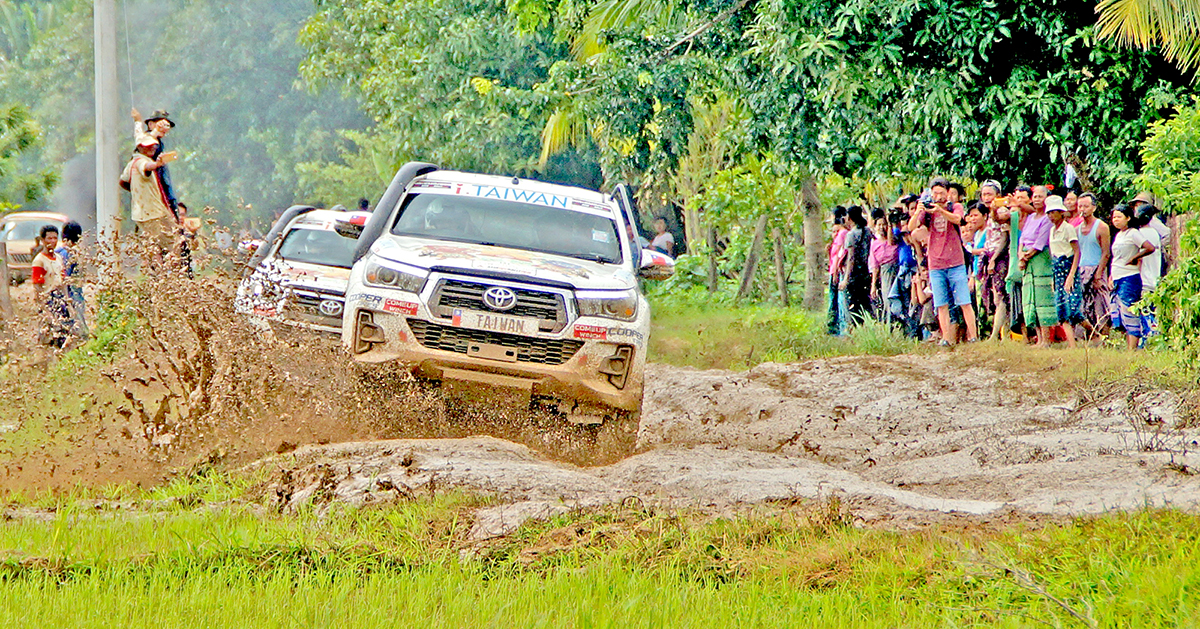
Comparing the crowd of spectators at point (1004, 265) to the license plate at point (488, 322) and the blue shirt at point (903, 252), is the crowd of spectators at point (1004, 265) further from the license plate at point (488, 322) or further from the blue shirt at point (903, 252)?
the license plate at point (488, 322)

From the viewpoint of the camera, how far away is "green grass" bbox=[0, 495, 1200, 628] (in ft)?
15.6

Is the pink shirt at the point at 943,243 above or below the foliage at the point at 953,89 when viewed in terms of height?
below

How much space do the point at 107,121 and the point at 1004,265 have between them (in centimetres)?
902

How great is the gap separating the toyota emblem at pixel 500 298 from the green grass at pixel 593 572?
2510 millimetres

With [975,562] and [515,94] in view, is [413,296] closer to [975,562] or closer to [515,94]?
[975,562]

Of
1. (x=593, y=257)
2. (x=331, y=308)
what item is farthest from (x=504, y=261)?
(x=331, y=308)

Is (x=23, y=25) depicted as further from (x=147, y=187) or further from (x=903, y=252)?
(x=903, y=252)

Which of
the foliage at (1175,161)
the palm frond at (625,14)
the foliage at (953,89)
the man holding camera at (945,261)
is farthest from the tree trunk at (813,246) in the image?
the foliage at (1175,161)

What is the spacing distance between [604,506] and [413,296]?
2.85m

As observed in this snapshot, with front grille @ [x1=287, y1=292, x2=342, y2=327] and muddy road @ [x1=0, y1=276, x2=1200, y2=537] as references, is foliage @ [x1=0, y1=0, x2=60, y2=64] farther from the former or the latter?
muddy road @ [x1=0, y1=276, x2=1200, y2=537]

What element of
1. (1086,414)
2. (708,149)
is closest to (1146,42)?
(1086,414)

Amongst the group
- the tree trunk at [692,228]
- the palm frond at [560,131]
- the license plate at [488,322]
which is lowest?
the license plate at [488,322]

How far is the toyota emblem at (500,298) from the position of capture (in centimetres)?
869

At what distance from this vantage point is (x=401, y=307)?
28.5ft
